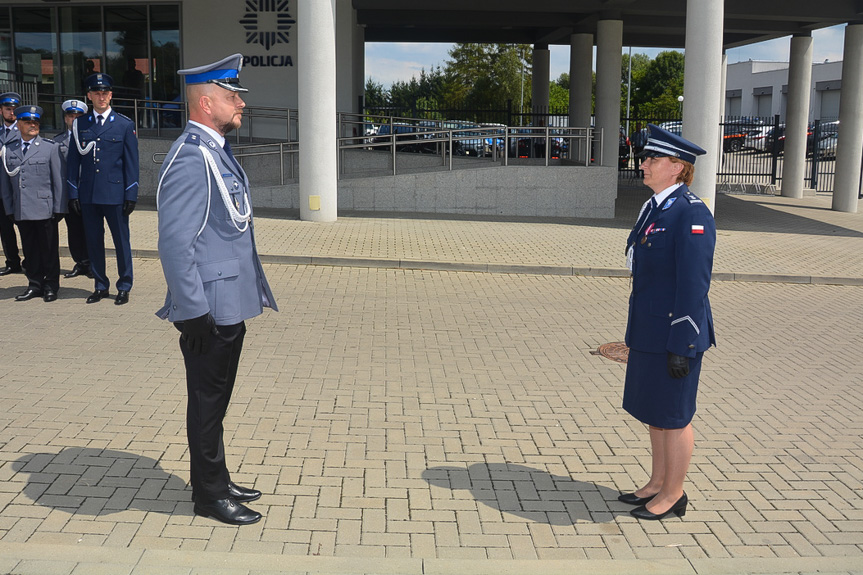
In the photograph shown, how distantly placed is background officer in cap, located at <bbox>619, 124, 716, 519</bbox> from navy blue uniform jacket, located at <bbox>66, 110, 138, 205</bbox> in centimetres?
613

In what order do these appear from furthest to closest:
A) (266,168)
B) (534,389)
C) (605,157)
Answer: (605,157), (266,168), (534,389)

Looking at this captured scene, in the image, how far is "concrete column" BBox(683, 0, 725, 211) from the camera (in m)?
15.4

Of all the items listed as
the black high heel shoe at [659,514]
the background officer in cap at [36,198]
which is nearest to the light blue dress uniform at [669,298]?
the black high heel shoe at [659,514]

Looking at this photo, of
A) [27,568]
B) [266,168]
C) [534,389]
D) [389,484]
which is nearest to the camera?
[27,568]

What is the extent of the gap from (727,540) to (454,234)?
10773 millimetres

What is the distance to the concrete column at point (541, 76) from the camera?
35.3 metres

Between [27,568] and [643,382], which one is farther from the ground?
[643,382]

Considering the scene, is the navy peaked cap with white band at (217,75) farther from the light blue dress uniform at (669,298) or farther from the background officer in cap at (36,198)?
the background officer in cap at (36,198)

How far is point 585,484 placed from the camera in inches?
197

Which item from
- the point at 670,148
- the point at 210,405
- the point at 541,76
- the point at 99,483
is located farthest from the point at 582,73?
the point at 210,405

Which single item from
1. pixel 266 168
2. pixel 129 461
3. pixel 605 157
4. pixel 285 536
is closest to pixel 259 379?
pixel 129 461

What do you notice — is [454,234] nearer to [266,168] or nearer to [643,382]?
[266,168]

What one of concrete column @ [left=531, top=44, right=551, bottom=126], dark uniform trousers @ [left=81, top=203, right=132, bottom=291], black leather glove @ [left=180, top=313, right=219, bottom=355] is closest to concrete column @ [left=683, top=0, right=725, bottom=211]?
dark uniform trousers @ [left=81, top=203, right=132, bottom=291]

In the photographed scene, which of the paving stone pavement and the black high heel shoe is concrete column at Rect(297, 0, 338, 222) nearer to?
the paving stone pavement
